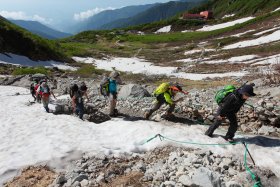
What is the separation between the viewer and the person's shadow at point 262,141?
1336cm

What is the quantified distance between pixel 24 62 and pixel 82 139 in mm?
40504

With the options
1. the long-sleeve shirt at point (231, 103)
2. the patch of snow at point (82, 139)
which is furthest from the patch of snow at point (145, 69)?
the long-sleeve shirt at point (231, 103)

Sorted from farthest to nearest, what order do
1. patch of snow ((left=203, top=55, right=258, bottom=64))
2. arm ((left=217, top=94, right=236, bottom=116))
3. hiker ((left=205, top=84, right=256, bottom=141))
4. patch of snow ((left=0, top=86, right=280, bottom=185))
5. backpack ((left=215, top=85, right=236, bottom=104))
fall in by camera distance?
patch of snow ((left=203, top=55, right=258, bottom=64))
backpack ((left=215, top=85, right=236, bottom=104))
arm ((left=217, top=94, right=236, bottom=116))
patch of snow ((left=0, top=86, right=280, bottom=185))
hiker ((left=205, top=84, right=256, bottom=141))

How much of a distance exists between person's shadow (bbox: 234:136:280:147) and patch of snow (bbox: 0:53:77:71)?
40.5 m

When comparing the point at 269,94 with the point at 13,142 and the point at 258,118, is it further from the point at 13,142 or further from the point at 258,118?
the point at 13,142

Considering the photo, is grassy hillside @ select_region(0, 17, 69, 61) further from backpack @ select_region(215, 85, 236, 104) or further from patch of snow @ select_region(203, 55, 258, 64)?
backpack @ select_region(215, 85, 236, 104)

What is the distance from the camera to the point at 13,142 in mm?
14352

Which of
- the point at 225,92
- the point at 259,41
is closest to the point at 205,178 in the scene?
the point at 225,92

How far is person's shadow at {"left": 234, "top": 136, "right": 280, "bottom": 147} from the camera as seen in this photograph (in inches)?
526

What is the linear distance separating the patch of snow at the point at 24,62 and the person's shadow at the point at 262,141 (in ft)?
133

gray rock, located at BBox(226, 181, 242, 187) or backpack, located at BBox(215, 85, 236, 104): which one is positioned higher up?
backpack, located at BBox(215, 85, 236, 104)

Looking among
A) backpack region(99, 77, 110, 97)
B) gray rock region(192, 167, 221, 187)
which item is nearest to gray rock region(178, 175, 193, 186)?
gray rock region(192, 167, 221, 187)

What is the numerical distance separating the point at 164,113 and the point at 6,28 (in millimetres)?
48564

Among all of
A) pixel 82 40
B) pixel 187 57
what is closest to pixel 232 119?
pixel 187 57
